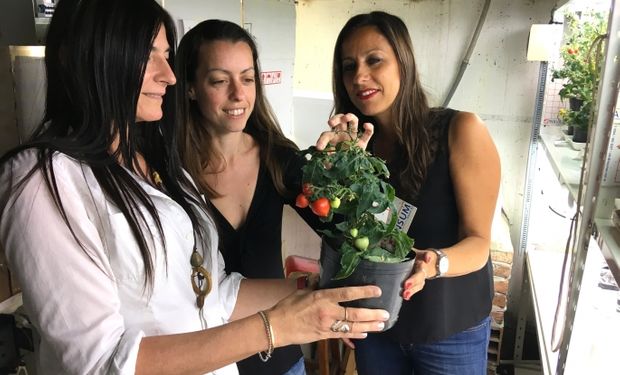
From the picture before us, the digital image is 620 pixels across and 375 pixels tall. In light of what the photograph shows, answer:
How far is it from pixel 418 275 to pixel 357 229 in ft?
0.53

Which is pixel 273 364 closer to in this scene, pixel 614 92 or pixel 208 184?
pixel 208 184

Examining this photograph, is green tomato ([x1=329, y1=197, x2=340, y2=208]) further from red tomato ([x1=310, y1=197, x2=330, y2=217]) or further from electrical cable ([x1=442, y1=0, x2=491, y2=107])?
electrical cable ([x1=442, y1=0, x2=491, y2=107])

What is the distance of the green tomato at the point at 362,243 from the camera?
32.7 inches

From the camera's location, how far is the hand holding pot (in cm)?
78

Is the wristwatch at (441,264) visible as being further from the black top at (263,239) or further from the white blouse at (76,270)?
the white blouse at (76,270)

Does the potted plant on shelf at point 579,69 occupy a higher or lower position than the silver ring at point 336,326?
higher

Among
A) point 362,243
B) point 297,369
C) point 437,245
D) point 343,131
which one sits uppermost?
point 343,131

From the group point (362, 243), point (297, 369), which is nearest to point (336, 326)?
Answer: point (362, 243)

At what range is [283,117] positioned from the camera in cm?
274

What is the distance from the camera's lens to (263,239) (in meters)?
1.23

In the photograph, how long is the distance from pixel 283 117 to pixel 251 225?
1601 mm

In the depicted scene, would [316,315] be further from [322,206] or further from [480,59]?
[480,59]

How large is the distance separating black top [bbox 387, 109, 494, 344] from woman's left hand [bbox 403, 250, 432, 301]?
238 millimetres

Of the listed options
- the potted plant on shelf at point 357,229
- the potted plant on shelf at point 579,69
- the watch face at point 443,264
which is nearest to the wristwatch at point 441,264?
the watch face at point 443,264
